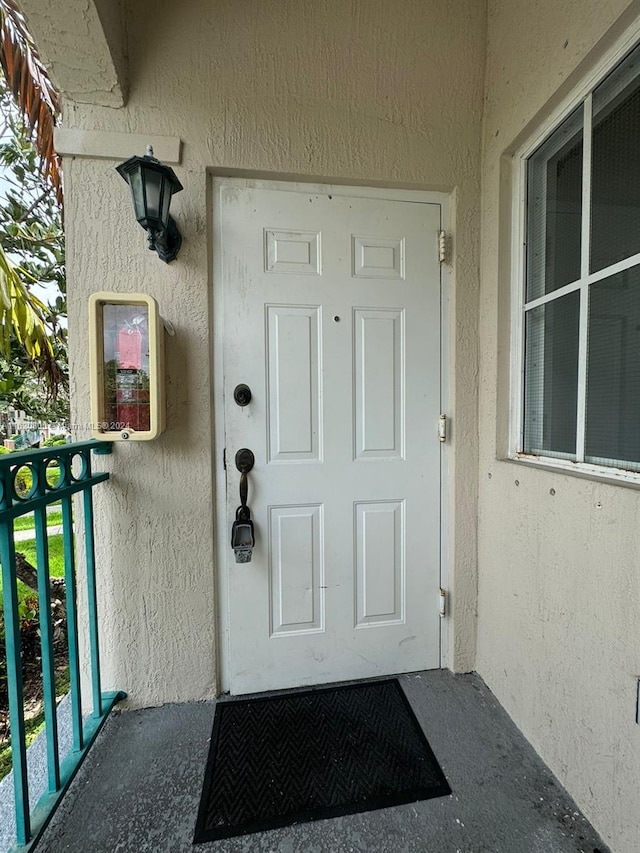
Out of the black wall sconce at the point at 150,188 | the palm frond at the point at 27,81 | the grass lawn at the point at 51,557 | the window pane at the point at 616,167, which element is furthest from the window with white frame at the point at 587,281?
the grass lawn at the point at 51,557

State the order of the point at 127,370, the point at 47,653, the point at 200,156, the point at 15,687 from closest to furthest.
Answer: the point at 15,687
the point at 47,653
the point at 127,370
the point at 200,156

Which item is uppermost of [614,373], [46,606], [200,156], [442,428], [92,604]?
[200,156]

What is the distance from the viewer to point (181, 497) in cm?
149

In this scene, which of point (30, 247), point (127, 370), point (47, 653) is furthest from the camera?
point (30, 247)

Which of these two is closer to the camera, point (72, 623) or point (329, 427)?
point (72, 623)

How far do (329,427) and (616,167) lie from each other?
4.24 feet

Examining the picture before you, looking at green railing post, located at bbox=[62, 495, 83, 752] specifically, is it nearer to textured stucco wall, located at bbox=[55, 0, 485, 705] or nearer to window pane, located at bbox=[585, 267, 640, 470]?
textured stucco wall, located at bbox=[55, 0, 485, 705]

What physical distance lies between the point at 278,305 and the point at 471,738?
6.21ft

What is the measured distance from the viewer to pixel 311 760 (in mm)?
1260

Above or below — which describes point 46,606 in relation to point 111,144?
below

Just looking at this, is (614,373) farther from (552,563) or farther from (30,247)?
(30,247)

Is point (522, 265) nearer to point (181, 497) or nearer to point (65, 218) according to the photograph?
point (181, 497)

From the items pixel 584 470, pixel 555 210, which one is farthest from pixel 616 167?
pixel 584 470

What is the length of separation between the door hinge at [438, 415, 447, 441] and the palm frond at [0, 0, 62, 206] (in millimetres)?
2113
